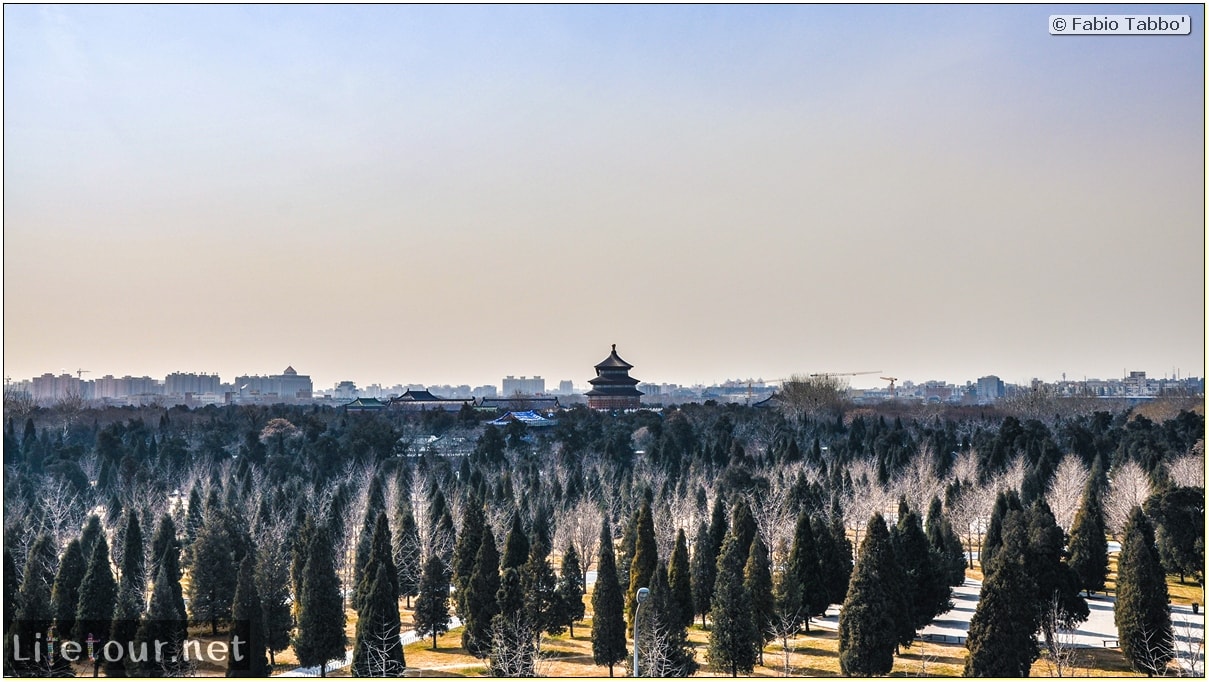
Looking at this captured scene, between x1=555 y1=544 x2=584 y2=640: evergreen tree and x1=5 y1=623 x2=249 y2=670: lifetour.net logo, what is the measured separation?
5.34 meters

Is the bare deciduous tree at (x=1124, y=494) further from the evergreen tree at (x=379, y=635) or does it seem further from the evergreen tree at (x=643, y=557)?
the evergreen tree at (x=379, y=635)

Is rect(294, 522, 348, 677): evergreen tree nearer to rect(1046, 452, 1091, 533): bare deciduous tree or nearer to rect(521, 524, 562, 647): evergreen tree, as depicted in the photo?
rect(521, 524, 562, 647): evergreen tree

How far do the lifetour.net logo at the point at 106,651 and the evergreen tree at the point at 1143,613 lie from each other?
519 inches

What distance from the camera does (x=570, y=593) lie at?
66.8ft

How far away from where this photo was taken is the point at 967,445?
39.1 meters

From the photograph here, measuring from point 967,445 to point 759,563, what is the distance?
22165 millimetres

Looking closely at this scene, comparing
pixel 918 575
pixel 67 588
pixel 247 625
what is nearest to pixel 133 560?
pixel 67 588

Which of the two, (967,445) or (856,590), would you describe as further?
(967,445)

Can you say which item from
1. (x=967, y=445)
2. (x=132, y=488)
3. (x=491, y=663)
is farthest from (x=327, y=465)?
(x=967, y=445)

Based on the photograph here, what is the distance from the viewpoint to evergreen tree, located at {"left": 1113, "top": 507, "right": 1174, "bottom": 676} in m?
17.3

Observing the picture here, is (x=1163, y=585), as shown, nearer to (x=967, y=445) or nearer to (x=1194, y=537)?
(x=1194, y=537)

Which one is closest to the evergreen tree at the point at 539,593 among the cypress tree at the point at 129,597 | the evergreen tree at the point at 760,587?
the evergreen tree at the point at 760,587

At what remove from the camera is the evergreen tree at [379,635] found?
1684 cm

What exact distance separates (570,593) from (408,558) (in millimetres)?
4333
